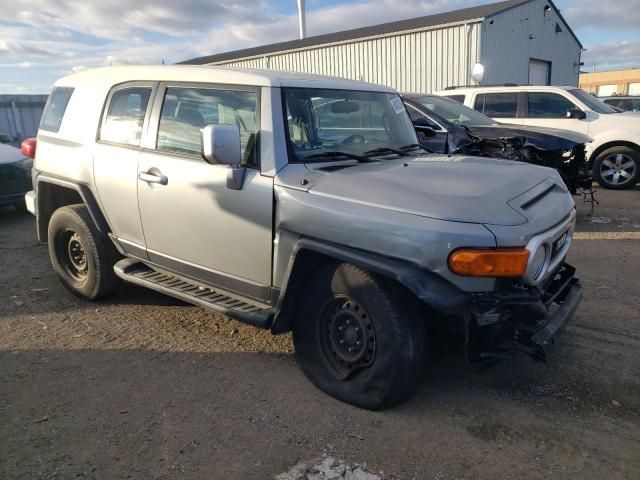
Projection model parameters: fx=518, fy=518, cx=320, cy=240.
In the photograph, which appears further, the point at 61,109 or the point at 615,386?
the point at 61,109

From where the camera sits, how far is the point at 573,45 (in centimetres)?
2191

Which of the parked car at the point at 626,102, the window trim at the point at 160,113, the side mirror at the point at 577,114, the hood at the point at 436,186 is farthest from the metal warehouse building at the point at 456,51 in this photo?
the window trim at the point at 160,113

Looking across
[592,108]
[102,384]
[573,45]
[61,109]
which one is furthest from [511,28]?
[102,384]

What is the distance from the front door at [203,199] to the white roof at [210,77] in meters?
0.07

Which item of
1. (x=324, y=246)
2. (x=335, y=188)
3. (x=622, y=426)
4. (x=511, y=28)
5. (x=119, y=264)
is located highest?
(x=511, y=28)

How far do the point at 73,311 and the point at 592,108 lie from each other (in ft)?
31.2

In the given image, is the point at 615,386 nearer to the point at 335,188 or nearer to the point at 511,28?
the point at 335,188

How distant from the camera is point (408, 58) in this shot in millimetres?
17859

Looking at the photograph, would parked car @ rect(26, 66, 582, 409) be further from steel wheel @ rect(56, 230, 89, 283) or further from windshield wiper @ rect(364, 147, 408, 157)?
steel wheel @ rect(56, 230, 89, 283)

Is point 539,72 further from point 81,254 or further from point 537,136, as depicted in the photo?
point 81,254

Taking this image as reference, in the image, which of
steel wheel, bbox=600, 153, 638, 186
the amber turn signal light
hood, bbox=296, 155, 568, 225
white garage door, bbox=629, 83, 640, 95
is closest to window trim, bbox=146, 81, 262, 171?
hood, bbox=296, 155, 568, 225

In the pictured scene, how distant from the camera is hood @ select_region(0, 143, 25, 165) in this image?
316 inches

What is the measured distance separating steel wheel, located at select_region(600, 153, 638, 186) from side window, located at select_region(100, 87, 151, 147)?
29.3ft

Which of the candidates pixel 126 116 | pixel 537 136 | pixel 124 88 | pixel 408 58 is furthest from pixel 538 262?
pixel 408 58
